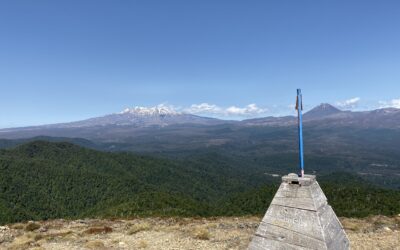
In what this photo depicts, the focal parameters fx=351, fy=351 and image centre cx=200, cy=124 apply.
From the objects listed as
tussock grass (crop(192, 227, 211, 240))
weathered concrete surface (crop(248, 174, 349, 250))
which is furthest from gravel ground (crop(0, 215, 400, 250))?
weathered concrete surface (crop(248, 174, 349, 250))

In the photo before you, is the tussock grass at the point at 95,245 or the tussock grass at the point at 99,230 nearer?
the tussock grass at the point at 95,245

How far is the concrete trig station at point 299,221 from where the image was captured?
10.6 m

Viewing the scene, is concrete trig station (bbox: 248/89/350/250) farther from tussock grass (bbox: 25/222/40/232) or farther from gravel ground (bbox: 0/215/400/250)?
tussock grass (bbox: 25/222/40/232)

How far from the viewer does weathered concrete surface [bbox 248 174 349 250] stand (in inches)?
418

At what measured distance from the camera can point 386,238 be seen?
2750 cm

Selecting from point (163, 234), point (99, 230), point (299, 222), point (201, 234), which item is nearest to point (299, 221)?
point (299, 222)

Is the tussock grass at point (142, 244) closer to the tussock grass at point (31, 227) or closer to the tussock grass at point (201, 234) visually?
the tussock grass at point (201, 234)

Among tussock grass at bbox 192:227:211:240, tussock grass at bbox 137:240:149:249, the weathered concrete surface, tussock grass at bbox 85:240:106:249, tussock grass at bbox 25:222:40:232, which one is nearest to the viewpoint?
the weathered concrete surface

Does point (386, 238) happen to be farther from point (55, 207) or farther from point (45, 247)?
point (55, 207)

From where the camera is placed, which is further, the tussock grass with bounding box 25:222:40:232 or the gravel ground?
the tussock grass with bounding box 25:222:40:232

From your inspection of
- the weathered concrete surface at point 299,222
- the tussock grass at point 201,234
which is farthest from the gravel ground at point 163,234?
the weathered concrete surface at point 299,222

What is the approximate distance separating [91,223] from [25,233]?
7026mm

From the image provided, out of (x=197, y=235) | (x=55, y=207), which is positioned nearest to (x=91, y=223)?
(x=197, y=235)

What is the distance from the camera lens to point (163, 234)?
30.9 metres
